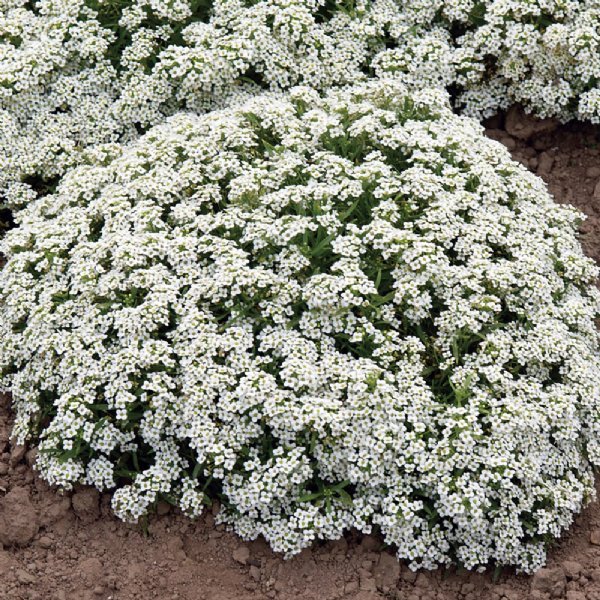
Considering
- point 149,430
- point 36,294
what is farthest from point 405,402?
point 36,294

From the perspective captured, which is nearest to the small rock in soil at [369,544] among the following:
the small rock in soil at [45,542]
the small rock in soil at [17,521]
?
the small rock in soil at [45,542]

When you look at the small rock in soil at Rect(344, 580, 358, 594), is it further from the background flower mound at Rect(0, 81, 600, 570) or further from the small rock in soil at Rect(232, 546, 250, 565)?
the small rock in soil at Rect(232, 546, 250, 565)

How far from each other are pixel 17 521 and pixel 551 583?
3261 millimetres

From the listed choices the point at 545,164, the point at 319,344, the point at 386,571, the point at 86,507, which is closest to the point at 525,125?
the point at 545,164

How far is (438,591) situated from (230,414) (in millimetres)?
1640

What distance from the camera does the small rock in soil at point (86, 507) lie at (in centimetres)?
585

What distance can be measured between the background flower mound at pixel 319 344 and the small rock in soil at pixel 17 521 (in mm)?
248

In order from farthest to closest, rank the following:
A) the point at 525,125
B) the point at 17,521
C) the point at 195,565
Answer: the point at 525,125 < the point at 17,521 < the point at 195,565

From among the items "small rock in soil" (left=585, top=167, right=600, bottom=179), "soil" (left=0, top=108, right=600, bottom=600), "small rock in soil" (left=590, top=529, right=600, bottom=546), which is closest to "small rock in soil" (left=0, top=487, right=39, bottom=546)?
"soil" (left=0, top=108, right=600, bottom=600)

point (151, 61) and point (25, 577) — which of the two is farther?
point (151, 61)

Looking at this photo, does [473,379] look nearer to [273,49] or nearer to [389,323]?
[389,323]

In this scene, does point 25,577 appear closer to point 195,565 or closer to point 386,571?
point 195,565

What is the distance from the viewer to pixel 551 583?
5.48 m

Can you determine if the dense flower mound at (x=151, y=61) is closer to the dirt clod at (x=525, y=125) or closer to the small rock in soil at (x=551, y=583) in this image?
the dirt clod at (x=525, y=125)
